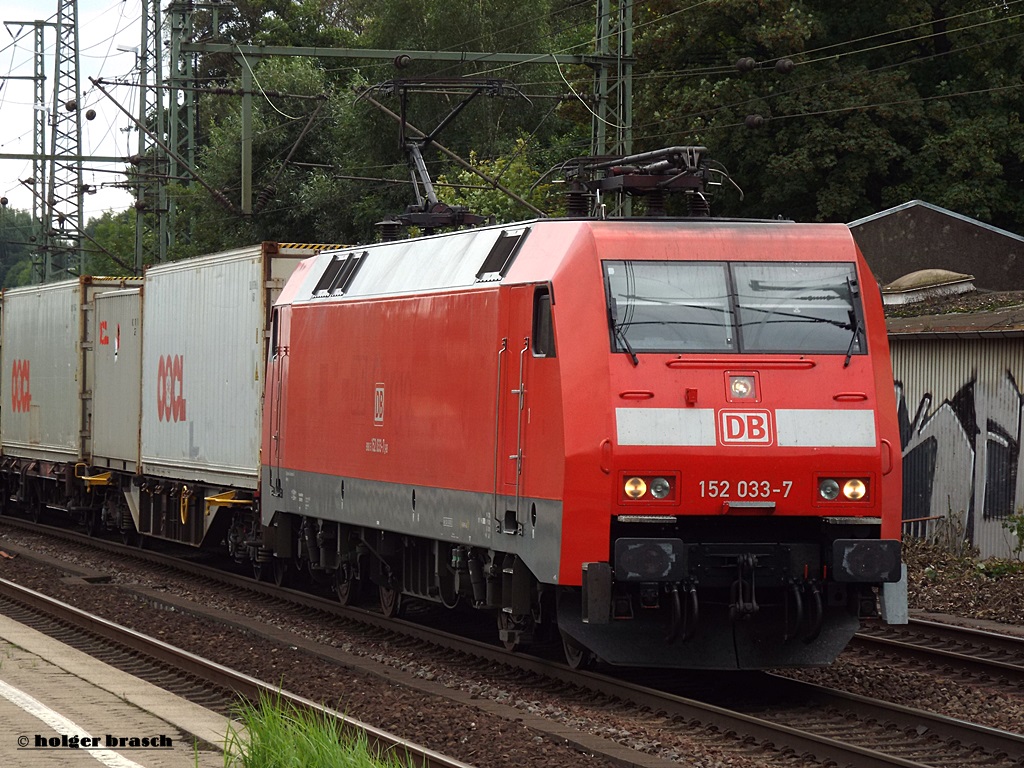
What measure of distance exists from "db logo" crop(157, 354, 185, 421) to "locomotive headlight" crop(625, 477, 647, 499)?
442 inches

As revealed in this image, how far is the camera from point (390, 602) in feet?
50.6

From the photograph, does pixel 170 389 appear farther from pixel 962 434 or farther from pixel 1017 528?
pixel 1017 528

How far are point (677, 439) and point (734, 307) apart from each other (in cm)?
110

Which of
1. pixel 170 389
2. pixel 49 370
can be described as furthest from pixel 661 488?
pixel 49 370

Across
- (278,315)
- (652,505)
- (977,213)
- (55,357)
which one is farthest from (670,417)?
(977,213)

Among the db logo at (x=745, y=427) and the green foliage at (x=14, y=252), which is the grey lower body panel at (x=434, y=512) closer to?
the db logo at (x=745, y=427)

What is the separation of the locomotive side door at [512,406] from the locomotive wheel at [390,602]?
3817 mm

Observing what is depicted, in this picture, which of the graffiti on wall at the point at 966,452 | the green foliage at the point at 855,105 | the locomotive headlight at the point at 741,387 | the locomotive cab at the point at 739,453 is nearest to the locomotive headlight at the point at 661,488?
the locomotive cab at the point at 739,453

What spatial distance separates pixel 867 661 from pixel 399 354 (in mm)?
4502

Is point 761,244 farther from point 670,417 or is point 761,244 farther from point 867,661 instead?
point 867,661

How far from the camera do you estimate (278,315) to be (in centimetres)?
1686

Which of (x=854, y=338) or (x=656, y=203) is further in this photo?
(x=656, y=203)

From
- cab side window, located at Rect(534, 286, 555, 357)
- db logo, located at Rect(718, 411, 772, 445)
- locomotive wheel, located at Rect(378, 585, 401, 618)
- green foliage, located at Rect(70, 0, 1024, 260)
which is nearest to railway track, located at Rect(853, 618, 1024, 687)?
db logo, located at Rect(718, 411, 772, 445)

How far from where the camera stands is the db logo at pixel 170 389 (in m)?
20.8
